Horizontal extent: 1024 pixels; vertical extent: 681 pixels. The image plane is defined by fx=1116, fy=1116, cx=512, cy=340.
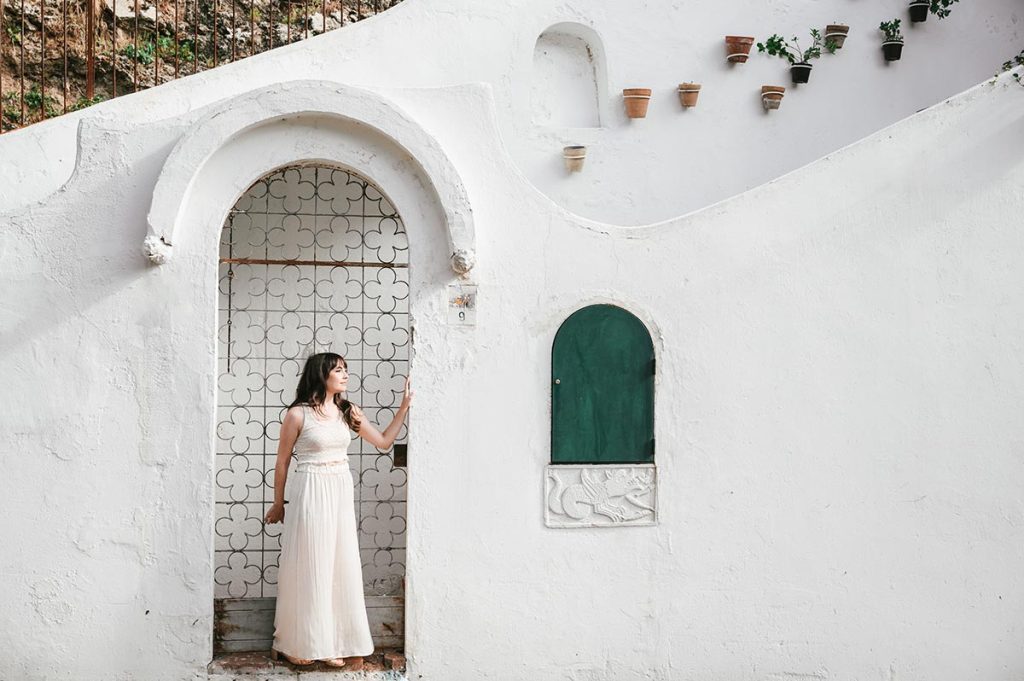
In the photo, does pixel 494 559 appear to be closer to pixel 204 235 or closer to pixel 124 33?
pixel 204 235

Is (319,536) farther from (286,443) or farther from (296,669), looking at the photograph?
(296,669)

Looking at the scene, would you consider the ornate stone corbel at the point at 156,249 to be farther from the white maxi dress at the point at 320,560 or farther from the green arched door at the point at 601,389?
the green arched door at the point at 601,389

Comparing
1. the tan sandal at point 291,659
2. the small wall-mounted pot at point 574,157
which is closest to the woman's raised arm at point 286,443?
the tan sandal at point 291,659

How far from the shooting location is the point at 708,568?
21.8ft

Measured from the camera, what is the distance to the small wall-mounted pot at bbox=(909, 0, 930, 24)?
9.23m

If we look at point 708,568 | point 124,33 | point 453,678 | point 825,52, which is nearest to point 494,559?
point 453,678

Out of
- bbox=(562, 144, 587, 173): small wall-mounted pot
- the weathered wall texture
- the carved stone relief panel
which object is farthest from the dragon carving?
bbox=(562, 144, 587, 173): small wall-mounted pot

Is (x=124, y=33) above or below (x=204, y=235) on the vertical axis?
above

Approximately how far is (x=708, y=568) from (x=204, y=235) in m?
3.52

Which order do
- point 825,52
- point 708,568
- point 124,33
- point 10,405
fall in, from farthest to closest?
point 124,33, point 825,52, point 708,568, point 10,405

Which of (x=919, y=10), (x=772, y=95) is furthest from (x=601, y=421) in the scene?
(x=919, y=10)

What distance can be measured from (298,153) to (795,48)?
15.2 ft

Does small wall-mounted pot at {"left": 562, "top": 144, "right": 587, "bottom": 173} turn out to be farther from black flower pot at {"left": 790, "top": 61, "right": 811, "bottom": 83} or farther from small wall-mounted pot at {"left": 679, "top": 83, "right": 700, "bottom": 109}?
black flower pot at {"left": 790, "top": 61, "right": 811, "bottom": 83}

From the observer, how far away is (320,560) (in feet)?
20.3
